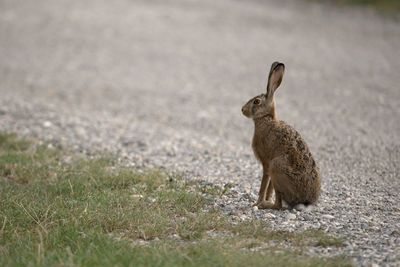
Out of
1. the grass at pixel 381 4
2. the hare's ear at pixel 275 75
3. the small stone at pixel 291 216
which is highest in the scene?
the grass at pixel 381 4

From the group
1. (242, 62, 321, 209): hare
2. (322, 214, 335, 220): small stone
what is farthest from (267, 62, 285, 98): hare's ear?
(322, 214, 335, 220): small stone

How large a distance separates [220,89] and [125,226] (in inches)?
328

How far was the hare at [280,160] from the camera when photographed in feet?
17.3

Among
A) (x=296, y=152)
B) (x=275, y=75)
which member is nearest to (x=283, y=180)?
(x=296, y=152)

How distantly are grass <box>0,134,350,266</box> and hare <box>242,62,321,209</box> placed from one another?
526mm

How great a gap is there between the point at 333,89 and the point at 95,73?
6.61m

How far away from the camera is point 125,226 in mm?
5000

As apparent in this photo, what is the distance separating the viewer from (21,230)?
16.3 feet

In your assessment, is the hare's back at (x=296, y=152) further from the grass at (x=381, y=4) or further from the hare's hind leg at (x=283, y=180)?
the grass at (x=381, y=4)

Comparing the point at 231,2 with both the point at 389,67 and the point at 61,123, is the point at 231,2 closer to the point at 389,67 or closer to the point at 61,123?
the point at 389,67

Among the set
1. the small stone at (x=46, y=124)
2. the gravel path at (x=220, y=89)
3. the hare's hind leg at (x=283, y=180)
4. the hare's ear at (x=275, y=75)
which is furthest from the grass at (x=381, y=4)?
the hare's hind leg at (x=283, y=180)

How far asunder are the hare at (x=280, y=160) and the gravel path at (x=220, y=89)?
0.70 feet

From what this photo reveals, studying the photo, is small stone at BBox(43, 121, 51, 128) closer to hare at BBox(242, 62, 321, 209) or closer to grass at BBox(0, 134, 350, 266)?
grass at BBox(0, 134, 350, 266)

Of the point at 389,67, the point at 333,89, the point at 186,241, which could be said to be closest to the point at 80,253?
the point at 186,241
